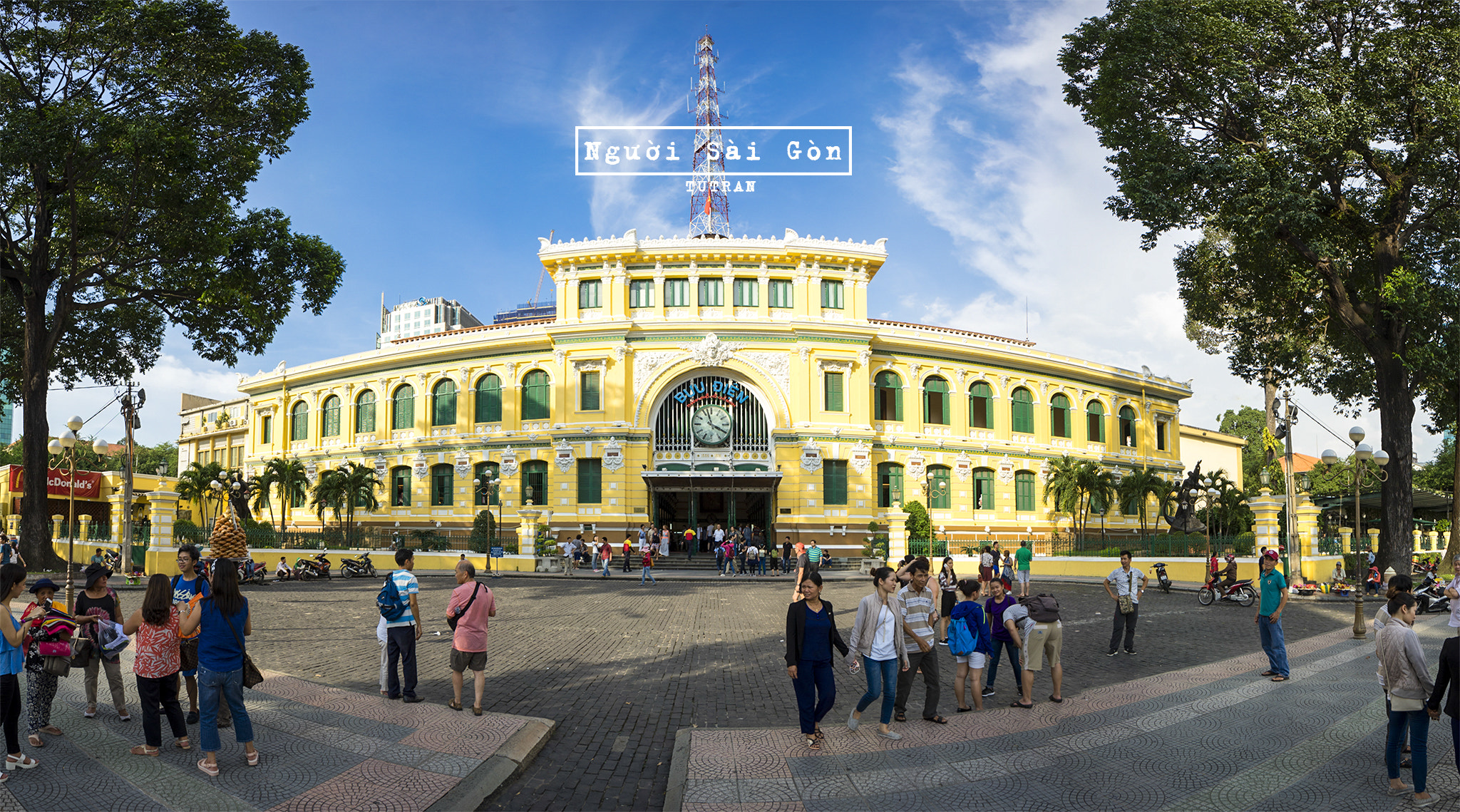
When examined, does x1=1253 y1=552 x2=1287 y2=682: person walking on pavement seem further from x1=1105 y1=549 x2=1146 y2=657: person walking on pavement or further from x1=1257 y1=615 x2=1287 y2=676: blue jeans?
x1=1105 y1=549 x2=1146 y2=657: person walking on pavement

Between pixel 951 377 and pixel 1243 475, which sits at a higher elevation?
pixel 951 377

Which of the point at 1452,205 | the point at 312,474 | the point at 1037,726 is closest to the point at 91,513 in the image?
the point at 312,474

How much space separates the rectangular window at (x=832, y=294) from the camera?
126ft

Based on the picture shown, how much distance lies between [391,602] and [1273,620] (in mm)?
10433

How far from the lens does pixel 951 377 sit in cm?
4041

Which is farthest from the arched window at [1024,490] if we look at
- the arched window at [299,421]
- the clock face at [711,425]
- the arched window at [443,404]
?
the arched window at [299,421]

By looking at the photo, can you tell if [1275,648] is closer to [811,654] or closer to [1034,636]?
[1034,636]

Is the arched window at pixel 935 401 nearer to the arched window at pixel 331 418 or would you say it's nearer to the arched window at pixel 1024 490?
the arched window at pixel 1024 490

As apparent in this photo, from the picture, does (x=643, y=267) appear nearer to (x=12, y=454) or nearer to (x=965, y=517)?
(x=965, y=517)

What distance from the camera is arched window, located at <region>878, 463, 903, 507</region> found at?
38.2 metres

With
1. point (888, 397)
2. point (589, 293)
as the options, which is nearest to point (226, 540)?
point (589, 293)

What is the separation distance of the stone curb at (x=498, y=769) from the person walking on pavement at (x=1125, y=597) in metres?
8.39

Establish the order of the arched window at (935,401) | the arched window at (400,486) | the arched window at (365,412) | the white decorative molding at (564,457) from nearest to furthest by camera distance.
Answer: the white decorative molding at (564,457) < the arched window at (935,401) < the arched window at (400,486) < the arched window at (365,412)

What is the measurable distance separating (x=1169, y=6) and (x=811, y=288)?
61.2 ft
